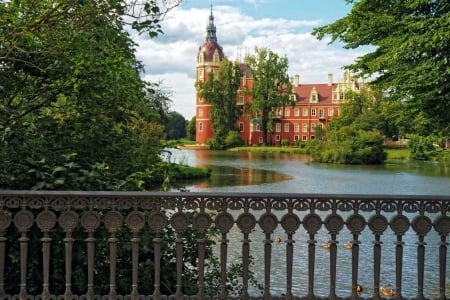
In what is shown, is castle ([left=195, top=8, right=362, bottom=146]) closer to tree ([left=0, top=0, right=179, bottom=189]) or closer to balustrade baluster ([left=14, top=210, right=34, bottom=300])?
tree ([left=0, top=0, right=179, bottom=189])

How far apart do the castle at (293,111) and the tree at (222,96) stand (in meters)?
6.52

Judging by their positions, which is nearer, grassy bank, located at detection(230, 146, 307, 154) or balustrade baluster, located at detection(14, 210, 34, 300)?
balustrade baluster, located at detection(14, 210, 34, 300)

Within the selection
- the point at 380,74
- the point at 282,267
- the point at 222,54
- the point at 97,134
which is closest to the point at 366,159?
the point at 380,74

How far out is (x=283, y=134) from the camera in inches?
3381

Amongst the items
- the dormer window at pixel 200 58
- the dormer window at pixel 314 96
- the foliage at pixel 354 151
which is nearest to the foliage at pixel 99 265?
the foliage at pixel 354 151

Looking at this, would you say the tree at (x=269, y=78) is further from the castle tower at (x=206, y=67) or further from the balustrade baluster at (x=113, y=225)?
the balustrade baluster at (x=113, y=225)

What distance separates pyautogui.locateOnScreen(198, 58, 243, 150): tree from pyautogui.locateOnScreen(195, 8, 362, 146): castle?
6520 mm

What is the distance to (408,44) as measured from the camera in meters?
8.19

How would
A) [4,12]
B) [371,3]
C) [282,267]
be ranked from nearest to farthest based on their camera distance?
[4,12]
[282,267]
[371,3]

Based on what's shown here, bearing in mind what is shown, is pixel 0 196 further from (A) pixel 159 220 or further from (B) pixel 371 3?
(B) pixel 371 3

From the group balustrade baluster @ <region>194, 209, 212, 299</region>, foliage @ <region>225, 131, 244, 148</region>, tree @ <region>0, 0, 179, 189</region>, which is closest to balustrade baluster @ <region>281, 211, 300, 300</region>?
balustrade baluster @ <region>194, 209, 212, 299</region>

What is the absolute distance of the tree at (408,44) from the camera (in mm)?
8070

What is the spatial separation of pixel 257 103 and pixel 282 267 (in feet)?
201

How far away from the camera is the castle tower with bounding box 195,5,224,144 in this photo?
82.9m
